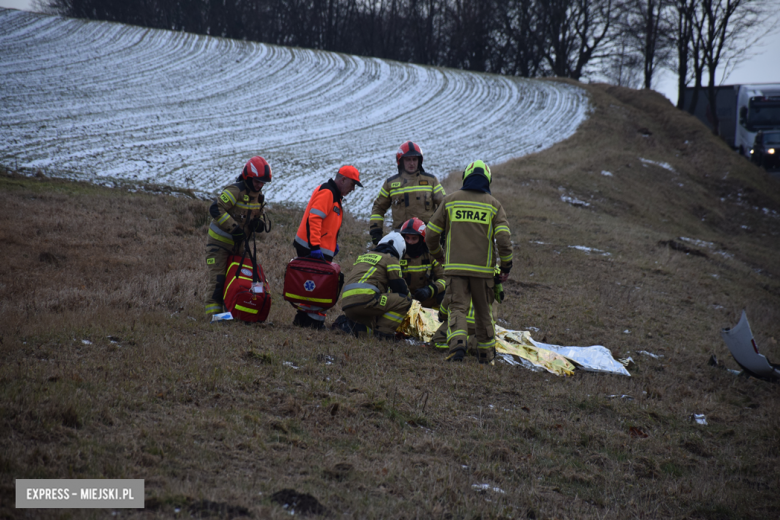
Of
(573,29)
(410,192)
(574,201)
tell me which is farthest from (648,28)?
(410,192)

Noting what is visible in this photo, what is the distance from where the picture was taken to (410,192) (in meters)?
8.19

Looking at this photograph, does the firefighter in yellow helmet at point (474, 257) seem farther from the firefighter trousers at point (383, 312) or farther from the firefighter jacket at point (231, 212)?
the firefighter jacket at point (231, 212)

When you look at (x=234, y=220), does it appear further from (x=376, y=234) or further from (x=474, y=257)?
(x=474, y=257)

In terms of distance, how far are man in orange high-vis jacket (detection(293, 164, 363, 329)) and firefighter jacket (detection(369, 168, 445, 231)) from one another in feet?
3.62

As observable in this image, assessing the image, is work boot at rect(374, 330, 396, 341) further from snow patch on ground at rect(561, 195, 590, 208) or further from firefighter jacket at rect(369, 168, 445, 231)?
snow patch on ground at rect(561, 195, 590, 208)

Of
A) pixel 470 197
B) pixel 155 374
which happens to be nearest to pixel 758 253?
pixel 470 197

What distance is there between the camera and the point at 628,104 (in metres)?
37.2

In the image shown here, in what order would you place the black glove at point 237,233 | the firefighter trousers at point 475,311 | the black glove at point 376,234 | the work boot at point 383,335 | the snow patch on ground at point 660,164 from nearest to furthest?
the firefighter trousers at point 475,311, the black glove at point 237,233, the work boot at point 383,335, the black glove at point 376,234, the snow patch on ground at point 660,164

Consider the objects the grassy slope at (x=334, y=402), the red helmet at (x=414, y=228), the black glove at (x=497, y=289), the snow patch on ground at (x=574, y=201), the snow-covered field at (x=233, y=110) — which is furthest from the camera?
the snow patch on ground at (x=574, y=201)

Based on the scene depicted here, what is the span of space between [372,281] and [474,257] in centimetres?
129

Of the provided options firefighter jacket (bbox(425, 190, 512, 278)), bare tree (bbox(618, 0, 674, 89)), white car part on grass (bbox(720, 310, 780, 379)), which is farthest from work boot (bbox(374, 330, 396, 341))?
bare tree (bbox(618, 0, 674, 89))

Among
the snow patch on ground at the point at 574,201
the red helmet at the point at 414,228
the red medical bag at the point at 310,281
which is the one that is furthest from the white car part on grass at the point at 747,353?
the snow patch on ground at the point at 574,201

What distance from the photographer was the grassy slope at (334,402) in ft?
11.3

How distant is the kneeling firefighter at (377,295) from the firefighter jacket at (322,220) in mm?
496
